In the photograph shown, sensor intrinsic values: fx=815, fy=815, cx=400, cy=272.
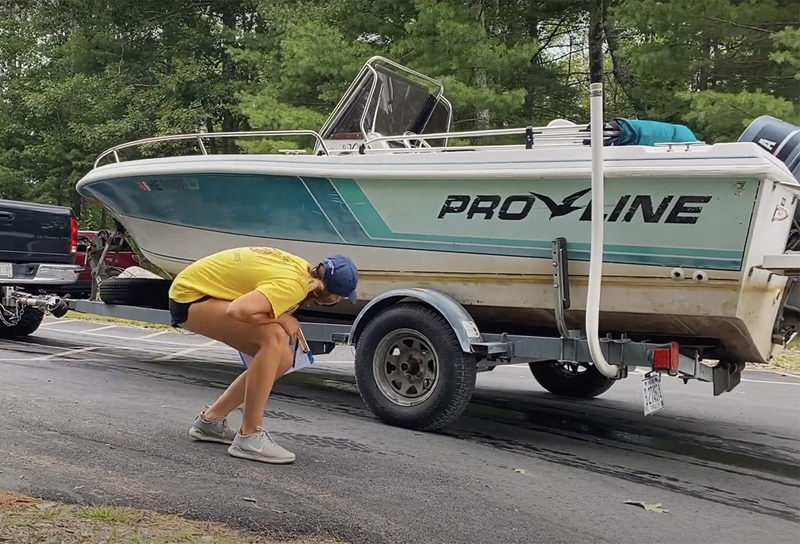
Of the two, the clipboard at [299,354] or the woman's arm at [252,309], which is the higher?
the woman's arm at [252,309]

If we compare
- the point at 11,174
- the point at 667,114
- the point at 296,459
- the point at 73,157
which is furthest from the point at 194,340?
the point at 11,174

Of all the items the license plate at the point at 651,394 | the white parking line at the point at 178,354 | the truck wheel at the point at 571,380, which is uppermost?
the license plate at the point at 651,394

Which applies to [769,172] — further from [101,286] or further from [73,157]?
[73,157]

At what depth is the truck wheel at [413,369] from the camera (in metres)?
5.09

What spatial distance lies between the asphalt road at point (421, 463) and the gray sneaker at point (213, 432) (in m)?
0.07

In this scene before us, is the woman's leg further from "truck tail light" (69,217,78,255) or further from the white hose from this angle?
"truck tail light" (69,217,78,255)

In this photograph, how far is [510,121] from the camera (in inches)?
622

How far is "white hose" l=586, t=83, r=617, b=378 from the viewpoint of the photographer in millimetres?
4480

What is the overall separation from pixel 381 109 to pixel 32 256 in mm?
3952

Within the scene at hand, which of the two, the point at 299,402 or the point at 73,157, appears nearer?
the point at 299,402

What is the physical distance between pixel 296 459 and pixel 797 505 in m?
2.64

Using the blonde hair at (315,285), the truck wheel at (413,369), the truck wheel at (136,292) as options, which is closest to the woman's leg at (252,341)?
the blonde hair at (315,285)

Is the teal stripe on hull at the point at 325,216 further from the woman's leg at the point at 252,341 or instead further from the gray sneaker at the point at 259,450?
the gray sneaker at the point at 259,450

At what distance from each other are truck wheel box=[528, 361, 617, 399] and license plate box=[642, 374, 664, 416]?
6.41 ft
